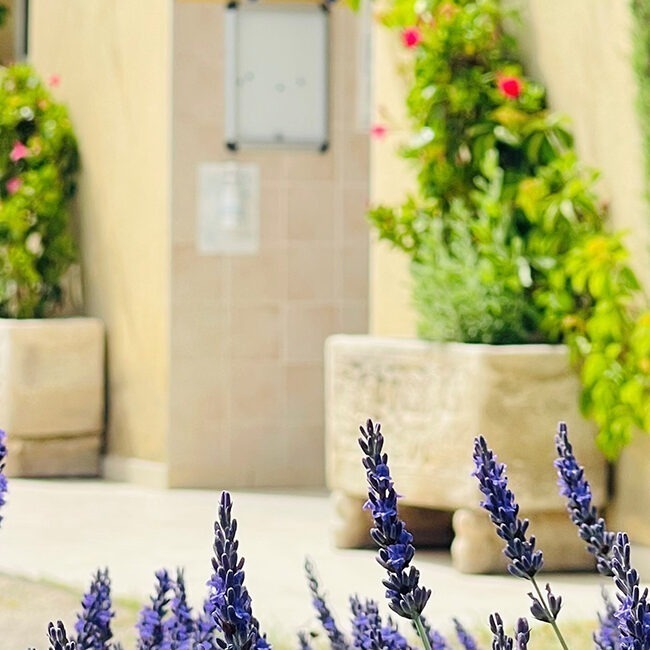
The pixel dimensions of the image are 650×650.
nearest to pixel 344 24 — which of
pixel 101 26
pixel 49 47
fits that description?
pixel 101 26

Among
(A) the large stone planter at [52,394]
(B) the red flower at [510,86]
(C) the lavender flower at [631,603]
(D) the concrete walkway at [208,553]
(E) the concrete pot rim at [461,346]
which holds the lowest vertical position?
(D) the concrete walkway at [208,553]

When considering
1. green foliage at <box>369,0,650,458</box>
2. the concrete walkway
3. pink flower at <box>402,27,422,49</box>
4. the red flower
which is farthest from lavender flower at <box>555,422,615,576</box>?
→ pink flower at <box>402,27,422,49</box>

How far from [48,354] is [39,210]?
73cm

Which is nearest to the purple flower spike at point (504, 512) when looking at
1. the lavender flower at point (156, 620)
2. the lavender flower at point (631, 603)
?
the lavender flower at point (631, 603)

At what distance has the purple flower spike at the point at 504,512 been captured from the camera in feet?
4.01

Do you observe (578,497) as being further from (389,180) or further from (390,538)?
(389,180)

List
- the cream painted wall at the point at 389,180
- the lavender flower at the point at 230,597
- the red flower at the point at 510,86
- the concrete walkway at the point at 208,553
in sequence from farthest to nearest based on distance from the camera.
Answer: the cream painted wall at the point at 389,180, the red flower at the point at 510,86, the concrete walkway at the point at 208,553, the lavender flower at the point at 230,597

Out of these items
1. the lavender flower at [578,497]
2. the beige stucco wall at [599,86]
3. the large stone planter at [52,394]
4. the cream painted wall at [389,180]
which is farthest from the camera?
the large stone planter at [52,394]

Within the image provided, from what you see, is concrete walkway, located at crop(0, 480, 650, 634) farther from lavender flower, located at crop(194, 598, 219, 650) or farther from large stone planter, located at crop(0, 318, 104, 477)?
lavender flower, located at crop(194, 598, 219, 650)

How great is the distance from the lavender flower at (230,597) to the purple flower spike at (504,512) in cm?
21

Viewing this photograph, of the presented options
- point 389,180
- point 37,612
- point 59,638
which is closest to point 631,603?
point 59,638

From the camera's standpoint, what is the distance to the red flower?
577cm

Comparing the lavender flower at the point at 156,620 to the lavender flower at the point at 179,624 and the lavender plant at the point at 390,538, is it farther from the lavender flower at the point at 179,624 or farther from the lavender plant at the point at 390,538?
the lavender plant at the point at 390,538

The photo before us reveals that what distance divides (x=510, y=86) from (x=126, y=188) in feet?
9.46
